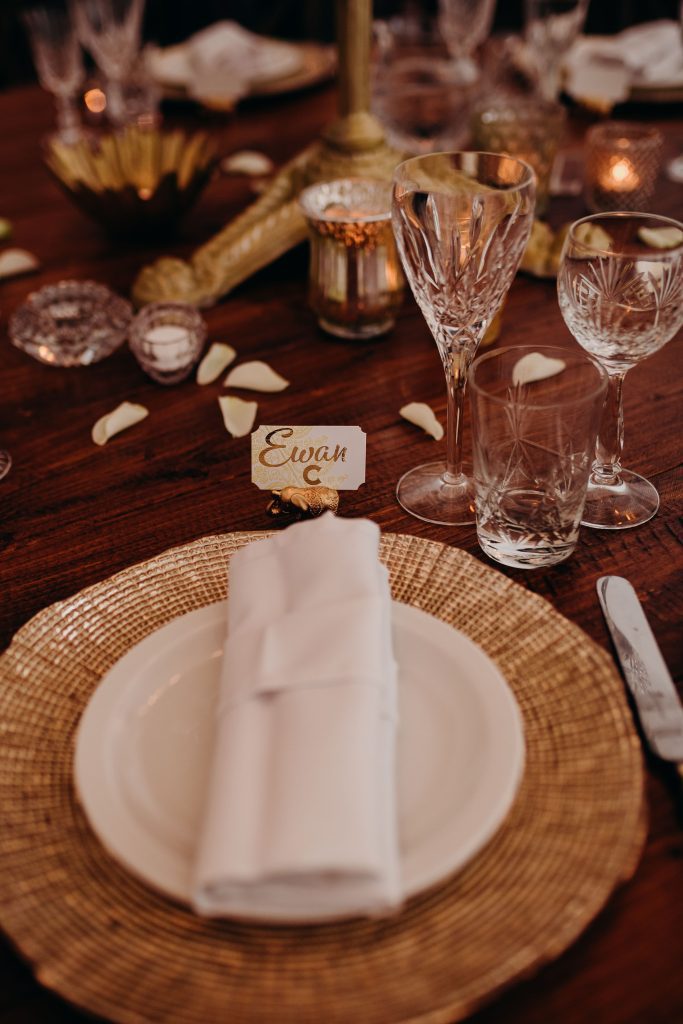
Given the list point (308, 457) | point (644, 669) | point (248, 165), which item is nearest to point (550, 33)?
point (248, 165)

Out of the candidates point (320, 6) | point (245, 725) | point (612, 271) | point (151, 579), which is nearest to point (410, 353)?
point (612, 271)

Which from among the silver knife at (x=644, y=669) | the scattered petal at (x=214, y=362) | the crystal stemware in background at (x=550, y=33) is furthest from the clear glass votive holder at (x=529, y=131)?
the silver knife at (x=644, y=669)

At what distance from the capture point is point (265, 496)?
78 cm

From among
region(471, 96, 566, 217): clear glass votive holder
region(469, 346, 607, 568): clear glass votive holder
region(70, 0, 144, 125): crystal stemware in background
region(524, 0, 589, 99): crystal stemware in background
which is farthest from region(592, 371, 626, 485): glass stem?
region(70, 0, 144, 125): crystal stemware in background

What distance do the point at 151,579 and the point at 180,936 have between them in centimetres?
26

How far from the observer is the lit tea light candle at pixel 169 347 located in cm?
93

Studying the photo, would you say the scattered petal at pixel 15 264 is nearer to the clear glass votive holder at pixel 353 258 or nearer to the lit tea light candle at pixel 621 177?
the clear glass votive holder at pixel 353 258

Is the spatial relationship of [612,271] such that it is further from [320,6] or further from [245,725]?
[320,6]

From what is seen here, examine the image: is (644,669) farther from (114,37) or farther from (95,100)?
(95,100)

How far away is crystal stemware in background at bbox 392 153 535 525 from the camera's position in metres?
0.72

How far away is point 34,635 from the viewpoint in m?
0.59

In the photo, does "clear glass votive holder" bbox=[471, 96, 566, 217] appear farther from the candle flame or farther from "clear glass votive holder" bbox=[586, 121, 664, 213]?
the candle flame

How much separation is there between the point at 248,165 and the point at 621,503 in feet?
3.05

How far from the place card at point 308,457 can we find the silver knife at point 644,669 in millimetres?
241
